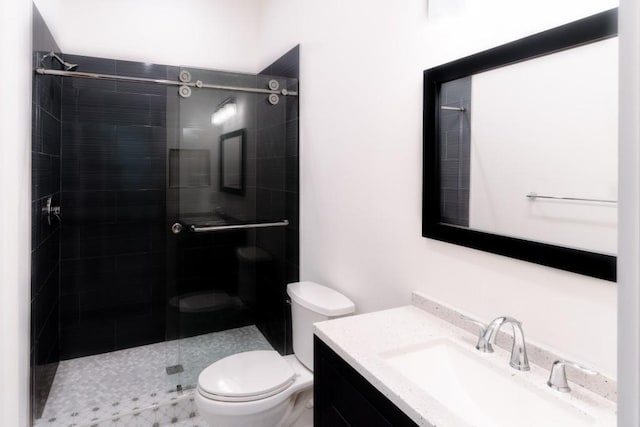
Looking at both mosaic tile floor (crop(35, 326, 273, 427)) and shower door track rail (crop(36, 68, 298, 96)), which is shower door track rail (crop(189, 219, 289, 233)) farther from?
shower door track rail (crop(36, 68, 298, 96))

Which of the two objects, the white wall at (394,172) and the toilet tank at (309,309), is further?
the toilet tank at (309,309)

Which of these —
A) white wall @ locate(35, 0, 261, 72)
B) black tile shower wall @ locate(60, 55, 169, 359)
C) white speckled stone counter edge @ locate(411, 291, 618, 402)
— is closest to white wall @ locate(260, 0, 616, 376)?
white speckled stone counter edge @ locate(411, 291, 618, 402)

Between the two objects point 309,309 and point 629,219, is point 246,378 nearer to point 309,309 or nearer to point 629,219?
point 309,309

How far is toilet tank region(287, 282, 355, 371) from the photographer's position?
6.04 ft

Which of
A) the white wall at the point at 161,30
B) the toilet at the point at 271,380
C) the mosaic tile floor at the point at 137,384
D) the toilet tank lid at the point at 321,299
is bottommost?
the mosaic tile floor at the point at 137,384

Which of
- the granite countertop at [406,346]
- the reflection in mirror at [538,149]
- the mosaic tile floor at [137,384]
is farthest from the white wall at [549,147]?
the mosaic tile floor at [137,384]

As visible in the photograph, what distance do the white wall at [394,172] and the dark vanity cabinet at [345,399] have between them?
0.48m

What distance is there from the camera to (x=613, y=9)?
90 cm

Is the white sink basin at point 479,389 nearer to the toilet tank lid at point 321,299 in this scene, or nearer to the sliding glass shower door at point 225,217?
the toilet tank lid at point 321,299

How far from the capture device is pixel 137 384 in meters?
2.41

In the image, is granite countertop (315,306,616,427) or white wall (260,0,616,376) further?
white wall (260,0,616,376)

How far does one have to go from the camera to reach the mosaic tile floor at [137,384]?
2.11m

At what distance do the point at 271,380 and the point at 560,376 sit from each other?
121cm

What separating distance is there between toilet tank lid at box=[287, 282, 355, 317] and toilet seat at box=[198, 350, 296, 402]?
1.06 feet
